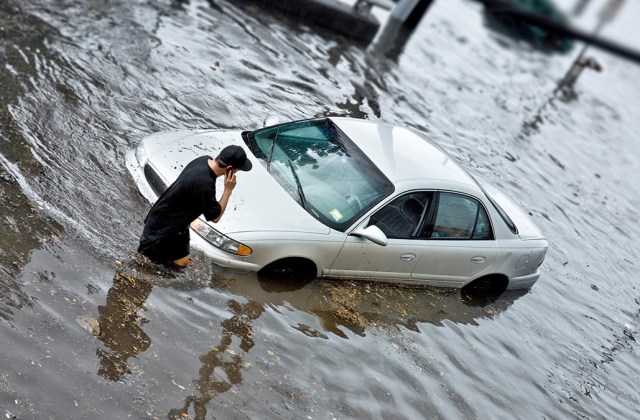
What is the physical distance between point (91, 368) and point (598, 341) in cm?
630

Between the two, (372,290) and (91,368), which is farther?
(372,290)

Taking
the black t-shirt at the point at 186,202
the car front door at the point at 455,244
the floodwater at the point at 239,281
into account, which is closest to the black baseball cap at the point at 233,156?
the black t-shirt at the point at 186,202

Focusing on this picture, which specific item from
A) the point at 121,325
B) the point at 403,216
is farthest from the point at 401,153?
the point at 121,325

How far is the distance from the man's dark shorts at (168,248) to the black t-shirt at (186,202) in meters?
0.06

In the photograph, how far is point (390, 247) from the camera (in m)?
7.66

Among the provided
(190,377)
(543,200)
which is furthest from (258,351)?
(543,200)

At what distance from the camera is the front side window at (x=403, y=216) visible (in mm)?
7551

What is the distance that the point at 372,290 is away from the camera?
798cm

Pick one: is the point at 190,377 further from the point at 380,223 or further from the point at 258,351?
the point at 380,223

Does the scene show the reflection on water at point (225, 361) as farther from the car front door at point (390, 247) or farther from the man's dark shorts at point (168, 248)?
the car front door at point (390, 247)

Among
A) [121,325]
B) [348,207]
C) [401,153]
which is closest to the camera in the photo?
[121,325]

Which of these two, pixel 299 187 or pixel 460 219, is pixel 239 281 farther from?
pixel 460 219

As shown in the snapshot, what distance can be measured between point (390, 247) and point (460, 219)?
1.01 meters

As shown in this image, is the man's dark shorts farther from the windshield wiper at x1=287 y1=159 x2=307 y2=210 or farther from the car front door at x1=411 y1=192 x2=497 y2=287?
the car front door at x1=411 y1=192 x2=497 y2=287
